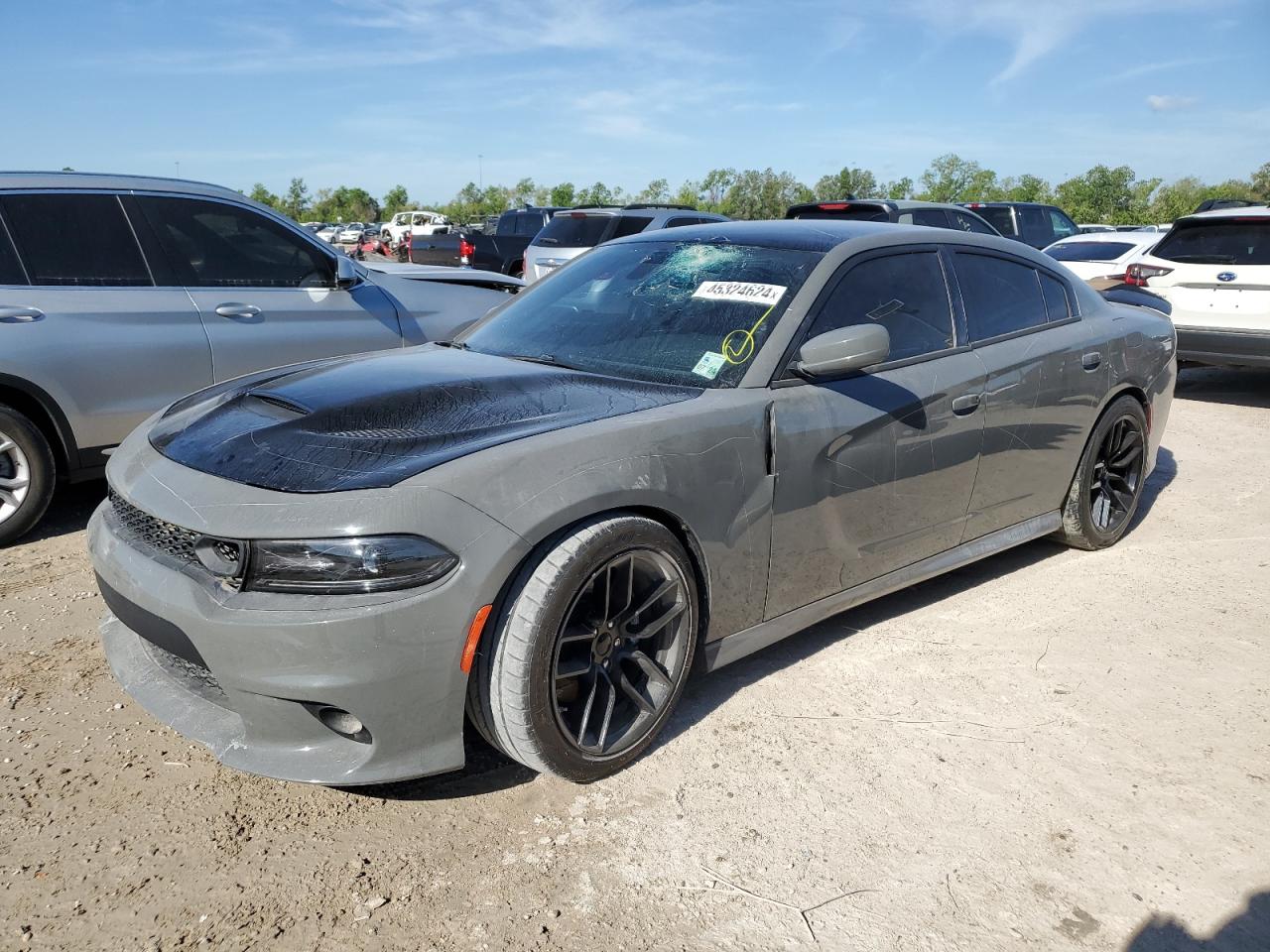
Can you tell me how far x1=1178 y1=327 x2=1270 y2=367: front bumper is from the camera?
27.1ft

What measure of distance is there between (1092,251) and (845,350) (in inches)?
407

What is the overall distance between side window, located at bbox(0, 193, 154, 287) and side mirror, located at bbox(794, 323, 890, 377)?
360 cm

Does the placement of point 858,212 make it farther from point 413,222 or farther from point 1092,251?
point 413,222

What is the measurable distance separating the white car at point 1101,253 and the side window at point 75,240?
9514 millimetres

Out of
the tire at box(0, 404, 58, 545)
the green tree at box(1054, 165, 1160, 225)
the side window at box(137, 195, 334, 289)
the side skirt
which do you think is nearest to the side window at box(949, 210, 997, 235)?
the side skirt

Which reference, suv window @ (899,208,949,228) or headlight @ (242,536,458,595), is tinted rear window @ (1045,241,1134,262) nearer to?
suv window @ (899,208,949,228)

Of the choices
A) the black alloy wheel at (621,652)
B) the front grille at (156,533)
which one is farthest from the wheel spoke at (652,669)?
the front grille at (156,533)

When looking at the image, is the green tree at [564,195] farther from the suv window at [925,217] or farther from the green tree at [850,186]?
the suv window at [925,217]

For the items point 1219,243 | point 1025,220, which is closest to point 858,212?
point 1219,243

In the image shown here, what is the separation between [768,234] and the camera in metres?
3.80

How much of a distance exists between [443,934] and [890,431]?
7.02ft

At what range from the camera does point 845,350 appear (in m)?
3.12

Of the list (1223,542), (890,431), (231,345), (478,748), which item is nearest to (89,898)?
(478,748)

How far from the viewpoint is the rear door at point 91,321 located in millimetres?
4629
